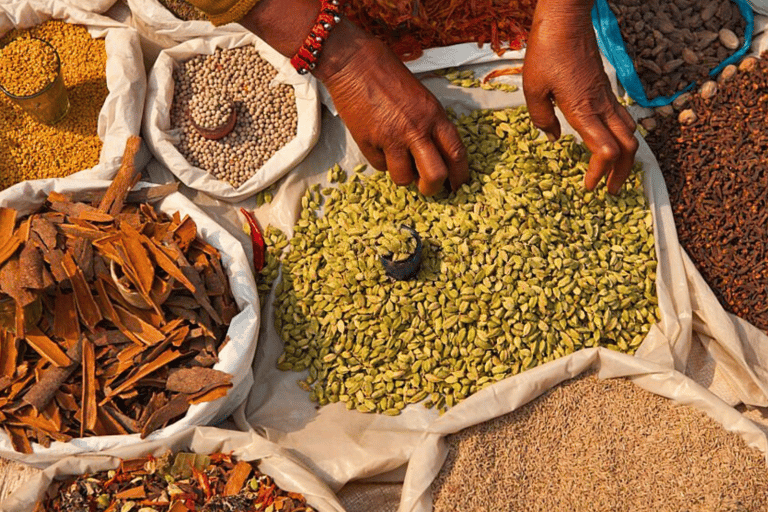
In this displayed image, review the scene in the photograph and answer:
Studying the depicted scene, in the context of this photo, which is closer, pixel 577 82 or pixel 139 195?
pixel 577 82

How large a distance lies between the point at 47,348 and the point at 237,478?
0.60m

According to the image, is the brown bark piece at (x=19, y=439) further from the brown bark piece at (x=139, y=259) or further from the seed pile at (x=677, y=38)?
the seed pile at (x=677, y=38)

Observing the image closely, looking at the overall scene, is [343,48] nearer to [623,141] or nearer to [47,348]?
[623,141]

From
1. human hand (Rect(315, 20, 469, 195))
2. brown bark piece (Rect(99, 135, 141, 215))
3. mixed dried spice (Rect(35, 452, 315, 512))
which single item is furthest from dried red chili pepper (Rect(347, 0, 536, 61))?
mixed dried spice (Rect(35, 452, 315, 512))

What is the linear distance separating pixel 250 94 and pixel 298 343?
82 centimetres

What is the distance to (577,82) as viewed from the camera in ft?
6.11

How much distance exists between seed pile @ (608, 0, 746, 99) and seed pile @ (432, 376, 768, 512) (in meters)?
1.05

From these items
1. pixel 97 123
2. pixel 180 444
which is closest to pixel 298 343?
pixel 180 444

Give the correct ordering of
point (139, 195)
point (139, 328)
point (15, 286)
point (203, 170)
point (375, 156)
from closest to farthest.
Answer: point (15, 286) < point (139, 328) < point (375, 156) < point (139, 195) < point (203, 170)

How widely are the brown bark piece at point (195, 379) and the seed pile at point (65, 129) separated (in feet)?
2.62

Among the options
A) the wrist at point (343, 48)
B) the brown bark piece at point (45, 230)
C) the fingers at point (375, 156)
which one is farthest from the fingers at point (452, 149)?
the brown bark piece at point (45, 230)

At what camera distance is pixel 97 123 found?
2287mm

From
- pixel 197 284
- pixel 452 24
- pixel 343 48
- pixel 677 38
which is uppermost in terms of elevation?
pixel 343 48

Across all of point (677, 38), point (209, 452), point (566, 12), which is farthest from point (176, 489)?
point (677, 38)
